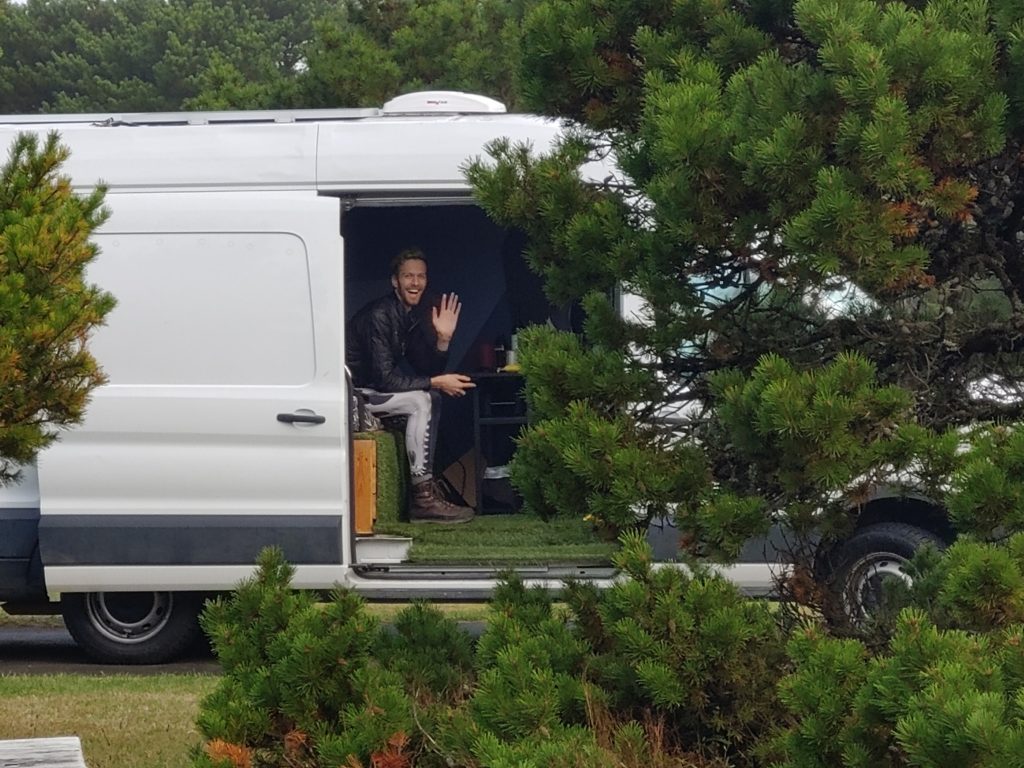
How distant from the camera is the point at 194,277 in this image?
7500mm

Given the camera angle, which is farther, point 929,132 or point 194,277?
point 194,277

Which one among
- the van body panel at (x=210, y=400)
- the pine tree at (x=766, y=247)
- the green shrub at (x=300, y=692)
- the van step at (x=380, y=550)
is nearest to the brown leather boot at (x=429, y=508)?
the van step at (x=380, y=550)

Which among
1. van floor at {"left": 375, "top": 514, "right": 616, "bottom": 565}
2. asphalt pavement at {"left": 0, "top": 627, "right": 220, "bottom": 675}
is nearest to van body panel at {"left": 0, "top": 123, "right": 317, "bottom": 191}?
van floor at {"left": 375, "top": 514, "right": 616, "bottom": 565}

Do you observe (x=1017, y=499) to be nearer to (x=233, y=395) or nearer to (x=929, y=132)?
(x=929, y=132)

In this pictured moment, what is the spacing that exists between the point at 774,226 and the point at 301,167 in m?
4.47

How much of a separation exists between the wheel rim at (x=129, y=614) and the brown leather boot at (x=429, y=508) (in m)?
1.52

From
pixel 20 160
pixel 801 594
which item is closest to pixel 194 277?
pixel 20 160

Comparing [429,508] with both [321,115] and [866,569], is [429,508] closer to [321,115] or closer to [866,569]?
[321,115]

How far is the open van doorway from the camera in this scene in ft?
25.9

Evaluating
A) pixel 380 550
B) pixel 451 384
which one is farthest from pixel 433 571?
pixel 451 384

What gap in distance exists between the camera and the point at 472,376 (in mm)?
9484

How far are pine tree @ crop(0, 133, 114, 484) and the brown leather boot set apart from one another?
4.98m

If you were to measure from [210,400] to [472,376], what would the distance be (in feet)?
7.90

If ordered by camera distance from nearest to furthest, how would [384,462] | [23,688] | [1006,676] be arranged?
1. [1006,676]
2. [23,688]
3. [384,462]
